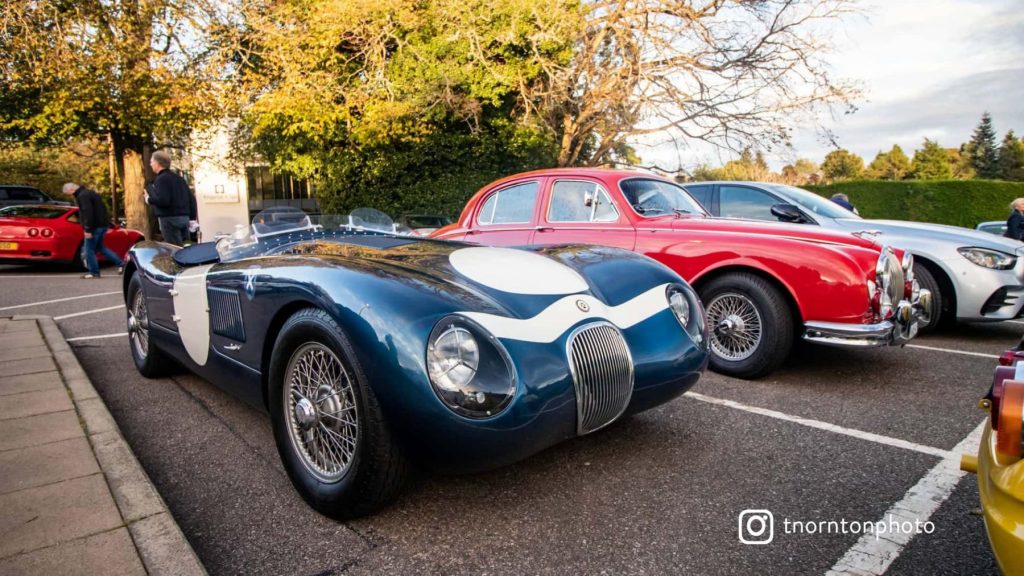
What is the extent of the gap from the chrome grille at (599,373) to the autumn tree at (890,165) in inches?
3201

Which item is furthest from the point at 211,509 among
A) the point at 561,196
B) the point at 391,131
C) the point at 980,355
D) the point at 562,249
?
the point at 391,131

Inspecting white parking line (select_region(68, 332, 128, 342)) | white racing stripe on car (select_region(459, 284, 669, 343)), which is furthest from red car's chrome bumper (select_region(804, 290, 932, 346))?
white parking line (select_region(68, 332, 128, 342))

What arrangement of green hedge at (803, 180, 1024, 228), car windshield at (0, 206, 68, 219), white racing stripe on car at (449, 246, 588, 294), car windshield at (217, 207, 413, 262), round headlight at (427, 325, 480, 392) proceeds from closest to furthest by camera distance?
round headlight at (427, 325, 480, 392) < white racing stripe on car at (449, 246, 588, 294) < car windshield at (217, 207, 413, 262) < car windshield at (0, 206, 68, 219) < green hedge at (803, 180, 1024, 228)

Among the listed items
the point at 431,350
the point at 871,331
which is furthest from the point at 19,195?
the point at 871,331

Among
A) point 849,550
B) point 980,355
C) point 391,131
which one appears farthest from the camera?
point 391,131

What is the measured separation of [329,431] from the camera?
219 centimetres

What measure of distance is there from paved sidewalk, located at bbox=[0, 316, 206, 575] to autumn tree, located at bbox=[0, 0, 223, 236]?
1238 centimetres

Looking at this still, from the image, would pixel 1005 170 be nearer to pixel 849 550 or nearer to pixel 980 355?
pixel 980 355

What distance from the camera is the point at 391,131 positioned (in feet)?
46.6

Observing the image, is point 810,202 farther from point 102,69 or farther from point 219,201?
point 219,201

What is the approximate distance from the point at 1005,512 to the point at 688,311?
1593mm

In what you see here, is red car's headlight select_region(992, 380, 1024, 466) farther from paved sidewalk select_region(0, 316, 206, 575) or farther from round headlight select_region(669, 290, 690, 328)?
paved sidewalk select_region(0, 316, 206, 575)

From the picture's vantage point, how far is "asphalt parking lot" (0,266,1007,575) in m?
1.92

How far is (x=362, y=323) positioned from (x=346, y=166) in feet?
46.6
